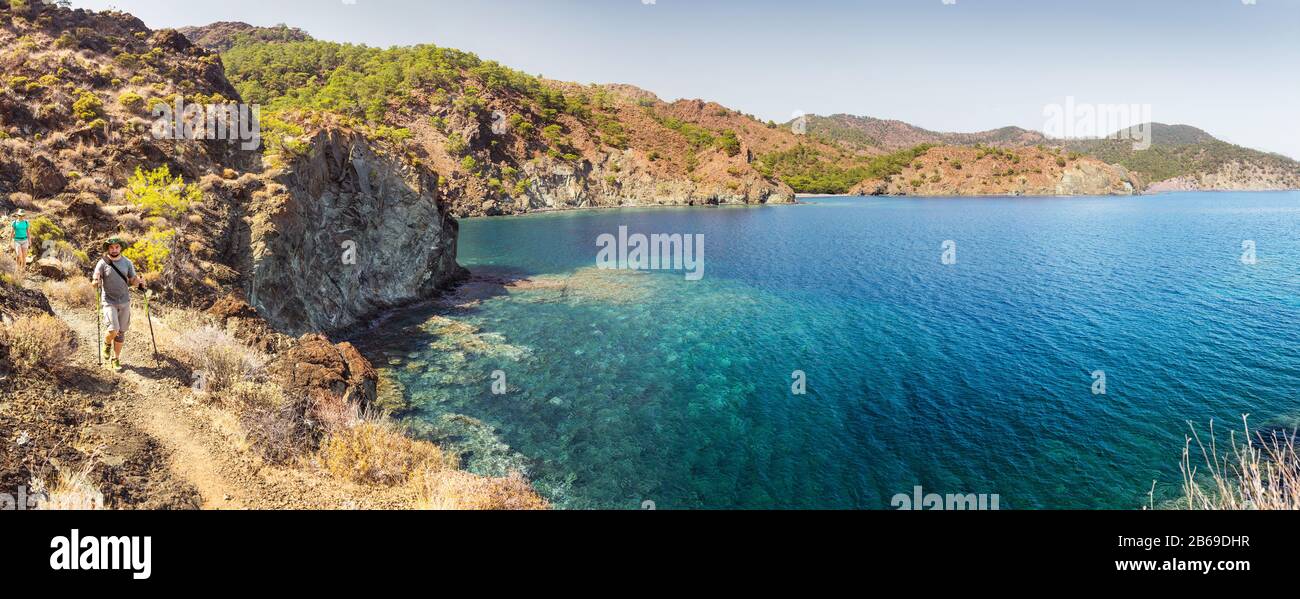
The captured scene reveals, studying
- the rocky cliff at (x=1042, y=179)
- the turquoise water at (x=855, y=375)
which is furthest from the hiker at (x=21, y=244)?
the rocky cliff at (x=1042, y=179)

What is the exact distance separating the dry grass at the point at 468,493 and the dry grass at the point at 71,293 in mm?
11995

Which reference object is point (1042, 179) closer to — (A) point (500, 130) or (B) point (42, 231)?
(A) point (500, 130)

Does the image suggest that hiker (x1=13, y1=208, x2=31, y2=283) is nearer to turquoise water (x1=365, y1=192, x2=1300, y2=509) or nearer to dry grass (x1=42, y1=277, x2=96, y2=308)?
dry grass (x1=42, y1=277, x2=96, y2=308)

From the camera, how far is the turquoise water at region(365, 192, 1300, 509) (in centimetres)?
1875

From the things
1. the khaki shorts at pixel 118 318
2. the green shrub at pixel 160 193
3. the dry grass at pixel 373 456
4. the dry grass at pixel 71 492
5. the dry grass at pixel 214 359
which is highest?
the green shrub at pixel 160 193

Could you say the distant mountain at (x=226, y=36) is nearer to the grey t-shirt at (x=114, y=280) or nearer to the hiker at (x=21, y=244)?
the hiker at (x=21, y=244)

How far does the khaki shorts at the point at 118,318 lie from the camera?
12.6m

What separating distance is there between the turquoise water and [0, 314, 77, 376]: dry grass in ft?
35.6

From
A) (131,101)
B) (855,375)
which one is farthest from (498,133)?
(855,375)

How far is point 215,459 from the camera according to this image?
448 inches

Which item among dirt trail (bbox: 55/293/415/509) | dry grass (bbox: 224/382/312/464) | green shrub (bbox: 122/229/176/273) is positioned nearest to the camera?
dirt trail (bbox: 55/293/415/509)

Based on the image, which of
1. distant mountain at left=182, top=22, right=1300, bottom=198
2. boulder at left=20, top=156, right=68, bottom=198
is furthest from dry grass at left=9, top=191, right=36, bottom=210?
distant mountain at left=182, top=22, right=1300, bottom=198
